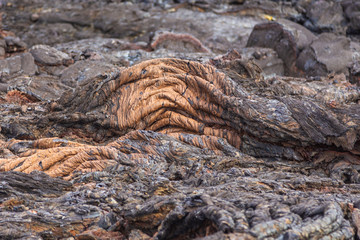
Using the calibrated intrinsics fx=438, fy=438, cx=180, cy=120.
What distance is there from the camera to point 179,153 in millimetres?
6273

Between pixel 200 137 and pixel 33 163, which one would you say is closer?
pixel 33 163

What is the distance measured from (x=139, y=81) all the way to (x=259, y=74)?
8.00 ft

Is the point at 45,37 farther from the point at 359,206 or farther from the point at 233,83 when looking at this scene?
the point at 359,206

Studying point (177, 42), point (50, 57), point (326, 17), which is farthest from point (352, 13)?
point (50, 57)

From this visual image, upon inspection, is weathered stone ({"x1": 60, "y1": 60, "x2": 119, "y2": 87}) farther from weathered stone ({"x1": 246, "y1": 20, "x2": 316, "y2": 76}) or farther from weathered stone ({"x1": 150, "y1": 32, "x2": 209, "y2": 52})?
weathered stone ({"x1": 246, "y1": 20, "x2": 316, "y2": 76})

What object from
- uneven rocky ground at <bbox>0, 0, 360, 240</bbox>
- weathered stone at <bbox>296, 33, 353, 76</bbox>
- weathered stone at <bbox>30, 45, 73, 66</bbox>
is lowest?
weathered stone at <bbox>30, 45, 73, 66</bbox>

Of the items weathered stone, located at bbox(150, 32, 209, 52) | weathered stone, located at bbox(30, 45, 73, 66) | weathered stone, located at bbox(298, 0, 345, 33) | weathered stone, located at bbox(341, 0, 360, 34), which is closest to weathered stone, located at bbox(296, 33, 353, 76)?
weathered stone, located at bbox(150, 32, 209, 52)

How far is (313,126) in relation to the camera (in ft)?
21.0

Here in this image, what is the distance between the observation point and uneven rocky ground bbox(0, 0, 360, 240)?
3891 mm

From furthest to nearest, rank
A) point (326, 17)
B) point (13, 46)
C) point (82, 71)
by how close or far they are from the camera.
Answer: point (326, 17)
point (13, 46)
point (82, 71)

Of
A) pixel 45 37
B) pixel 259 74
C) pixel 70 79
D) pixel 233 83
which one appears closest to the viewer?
pixel 233 83

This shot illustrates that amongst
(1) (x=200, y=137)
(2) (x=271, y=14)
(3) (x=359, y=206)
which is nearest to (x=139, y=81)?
(1) (x=200, y=137)

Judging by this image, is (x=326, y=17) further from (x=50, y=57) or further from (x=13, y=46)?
(x=13, y=46)

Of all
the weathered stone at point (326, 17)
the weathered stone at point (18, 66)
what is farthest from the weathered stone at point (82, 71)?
the weathered stone at point (326, 17)
